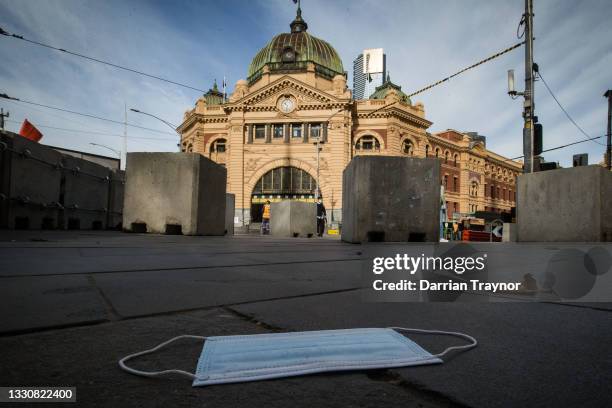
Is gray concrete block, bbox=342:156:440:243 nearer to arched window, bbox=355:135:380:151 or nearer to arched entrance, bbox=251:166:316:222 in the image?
arched entrance, bbox=251:166:316:222

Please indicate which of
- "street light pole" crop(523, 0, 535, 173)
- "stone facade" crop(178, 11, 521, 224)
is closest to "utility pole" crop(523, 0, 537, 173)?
"street light pole" crop(523, 0, 535, 173)

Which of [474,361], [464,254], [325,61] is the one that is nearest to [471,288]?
[464,254]

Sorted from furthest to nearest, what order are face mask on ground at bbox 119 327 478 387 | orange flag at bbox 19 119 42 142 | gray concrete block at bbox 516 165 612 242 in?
orange flag at bbox 19 119 42 142 → gray concrete block at bbox 516 165 612 242 → face mask on ground at bbox 119 327 478 387

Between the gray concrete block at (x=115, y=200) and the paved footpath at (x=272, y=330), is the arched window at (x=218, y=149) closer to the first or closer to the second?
the gray concrete block at (x=115, y=200)

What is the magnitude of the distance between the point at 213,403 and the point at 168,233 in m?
7.46

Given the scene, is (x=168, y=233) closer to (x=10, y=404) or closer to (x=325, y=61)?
(x=10, y=404)

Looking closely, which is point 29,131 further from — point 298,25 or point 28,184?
point 298,25

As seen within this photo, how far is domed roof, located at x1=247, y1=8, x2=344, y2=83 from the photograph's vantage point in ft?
129

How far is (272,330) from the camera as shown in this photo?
50.8 inches

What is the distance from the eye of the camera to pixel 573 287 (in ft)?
7.30

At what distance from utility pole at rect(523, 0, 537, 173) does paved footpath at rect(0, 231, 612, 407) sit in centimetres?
956

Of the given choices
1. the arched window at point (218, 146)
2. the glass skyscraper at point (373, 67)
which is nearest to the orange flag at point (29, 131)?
the arched window at point (218, 146)

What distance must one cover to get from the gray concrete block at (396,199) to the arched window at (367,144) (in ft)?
96.5

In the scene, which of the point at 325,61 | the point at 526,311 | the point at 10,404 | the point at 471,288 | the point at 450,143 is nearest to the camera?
the point at 10,404
